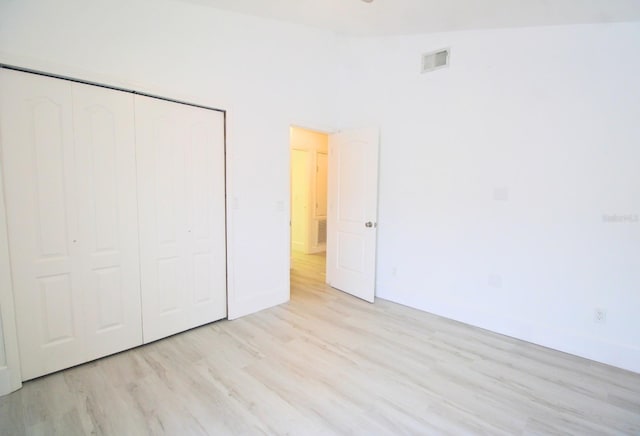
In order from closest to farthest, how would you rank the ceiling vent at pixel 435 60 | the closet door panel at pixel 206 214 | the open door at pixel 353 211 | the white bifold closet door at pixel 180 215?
1. the white bifold closet door at pixel 180 215
2. the closet door panel at pixel 206 214
3. the ceiling vent at pixel 435 60
4. the open door at pixel 353 211

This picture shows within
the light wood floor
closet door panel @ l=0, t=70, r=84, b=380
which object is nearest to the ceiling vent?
the light wood floor

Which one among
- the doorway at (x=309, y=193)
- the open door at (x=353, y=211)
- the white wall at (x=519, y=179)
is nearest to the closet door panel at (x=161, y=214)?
the open door at (x=353, y=211)

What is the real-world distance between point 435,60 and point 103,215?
3.51 meters

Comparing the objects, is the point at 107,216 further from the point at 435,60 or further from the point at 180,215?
the point at 435,60

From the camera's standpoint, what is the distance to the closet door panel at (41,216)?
75.2 inches

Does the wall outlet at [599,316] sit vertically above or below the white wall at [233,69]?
below

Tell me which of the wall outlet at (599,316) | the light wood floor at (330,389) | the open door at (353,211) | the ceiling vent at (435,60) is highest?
the ceiling vent at (435,60)

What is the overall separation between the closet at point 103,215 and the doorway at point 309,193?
318cm

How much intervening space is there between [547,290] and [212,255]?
125 inches

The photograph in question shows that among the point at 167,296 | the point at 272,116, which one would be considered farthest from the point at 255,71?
the point at 167,296

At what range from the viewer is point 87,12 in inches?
82.0

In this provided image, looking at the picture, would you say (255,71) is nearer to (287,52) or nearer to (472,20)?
(287,52)

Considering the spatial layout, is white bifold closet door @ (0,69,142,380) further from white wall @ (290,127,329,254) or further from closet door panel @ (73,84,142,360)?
white wall @ (290,127,329,254)

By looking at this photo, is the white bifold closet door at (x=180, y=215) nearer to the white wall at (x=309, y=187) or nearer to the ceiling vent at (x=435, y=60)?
the ceiling vent at (x=435, y=60)
